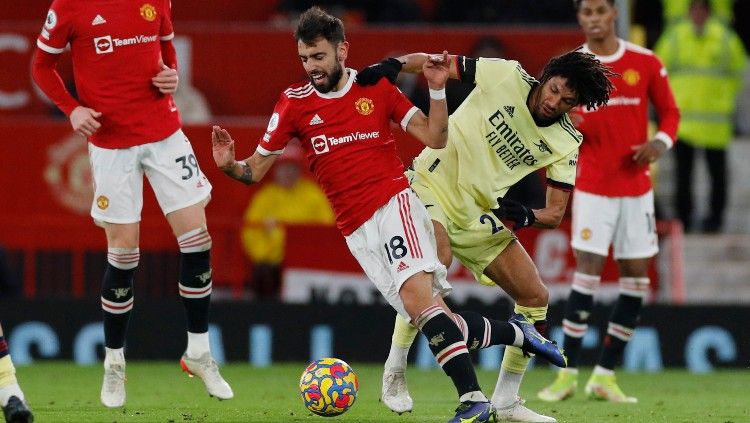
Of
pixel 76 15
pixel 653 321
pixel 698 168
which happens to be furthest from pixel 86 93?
pixel 698 168

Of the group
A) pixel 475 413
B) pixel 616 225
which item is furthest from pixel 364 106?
pixel 616 225

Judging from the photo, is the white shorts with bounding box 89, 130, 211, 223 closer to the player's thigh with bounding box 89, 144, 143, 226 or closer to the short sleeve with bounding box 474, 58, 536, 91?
the player's thigh with bounding box 89, 144, 143, 226

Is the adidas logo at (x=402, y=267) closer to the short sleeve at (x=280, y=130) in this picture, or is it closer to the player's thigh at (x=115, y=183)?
the short sleeve at (x=280, y=130)

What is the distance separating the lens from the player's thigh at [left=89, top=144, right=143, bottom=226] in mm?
9211

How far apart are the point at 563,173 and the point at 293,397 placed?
275 centimetres

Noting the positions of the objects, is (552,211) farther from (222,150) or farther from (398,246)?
(222,150)

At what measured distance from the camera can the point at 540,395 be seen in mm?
10633

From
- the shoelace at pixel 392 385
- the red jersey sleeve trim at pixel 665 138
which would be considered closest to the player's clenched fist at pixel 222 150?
the shoelace at pixel 392 385

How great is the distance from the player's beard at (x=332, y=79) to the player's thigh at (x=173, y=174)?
1.27 m

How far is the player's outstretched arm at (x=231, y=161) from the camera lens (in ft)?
27.0

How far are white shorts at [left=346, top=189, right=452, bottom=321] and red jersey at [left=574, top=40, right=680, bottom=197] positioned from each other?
8.52 feet

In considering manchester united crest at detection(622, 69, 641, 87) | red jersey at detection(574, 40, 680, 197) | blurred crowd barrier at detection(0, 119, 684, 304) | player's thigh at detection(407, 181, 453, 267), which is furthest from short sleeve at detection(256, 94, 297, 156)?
blurred crowd barrier at detection(0, 119, 684, 304)

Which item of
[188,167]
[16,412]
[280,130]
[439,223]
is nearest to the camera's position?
[16,412]

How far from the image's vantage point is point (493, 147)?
29.3 feet
